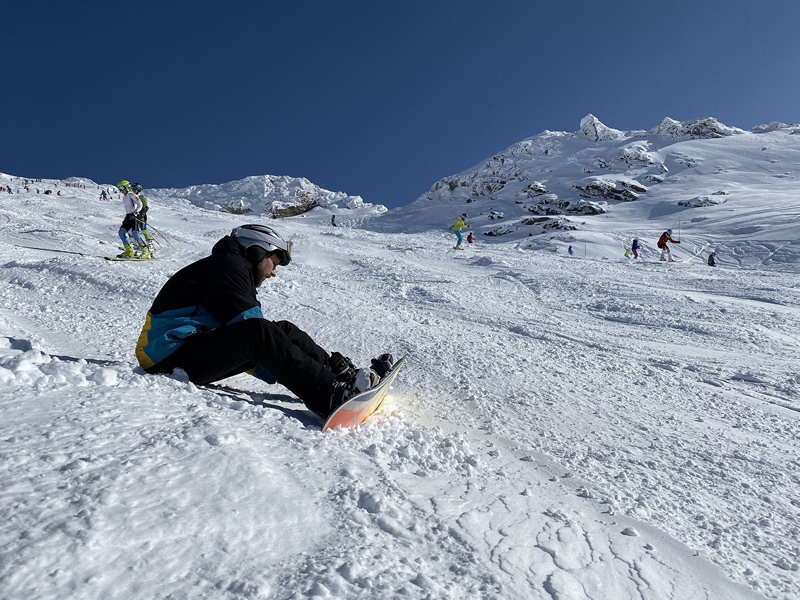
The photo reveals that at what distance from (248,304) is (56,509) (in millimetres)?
1528

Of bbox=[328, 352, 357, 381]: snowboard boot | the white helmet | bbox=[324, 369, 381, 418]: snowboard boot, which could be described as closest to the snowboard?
bbox=[324, 369, 381, 418]: snowboard boot

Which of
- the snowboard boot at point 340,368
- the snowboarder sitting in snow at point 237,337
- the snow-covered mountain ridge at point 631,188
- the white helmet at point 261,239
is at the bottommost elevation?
the snowboard boot at point 340,368

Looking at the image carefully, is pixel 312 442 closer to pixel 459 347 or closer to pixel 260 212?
pixel 459 347

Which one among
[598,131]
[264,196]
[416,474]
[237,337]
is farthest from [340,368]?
[264,196]

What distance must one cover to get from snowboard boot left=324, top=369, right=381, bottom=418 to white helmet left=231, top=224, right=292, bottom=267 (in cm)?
85

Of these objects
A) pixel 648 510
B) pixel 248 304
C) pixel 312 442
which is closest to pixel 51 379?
pixel 248 304

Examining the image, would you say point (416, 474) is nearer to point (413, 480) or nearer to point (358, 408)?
point (413, 480)

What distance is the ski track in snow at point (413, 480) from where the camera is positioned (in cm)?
136

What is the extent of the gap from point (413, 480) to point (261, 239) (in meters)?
1.67

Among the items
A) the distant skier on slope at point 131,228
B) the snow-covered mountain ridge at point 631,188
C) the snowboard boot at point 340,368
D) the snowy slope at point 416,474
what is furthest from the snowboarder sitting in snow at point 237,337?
the snow-covered mountain ridge at point 631,188

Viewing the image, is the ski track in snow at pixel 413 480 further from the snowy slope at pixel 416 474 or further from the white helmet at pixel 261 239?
the white helmet at pixel 261 239

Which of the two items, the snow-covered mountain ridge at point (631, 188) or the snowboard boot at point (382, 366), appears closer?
the snowboard boot at point (382, 366)

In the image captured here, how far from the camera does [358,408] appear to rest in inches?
101

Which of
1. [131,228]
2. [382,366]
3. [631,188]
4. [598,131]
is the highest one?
[598,131]
